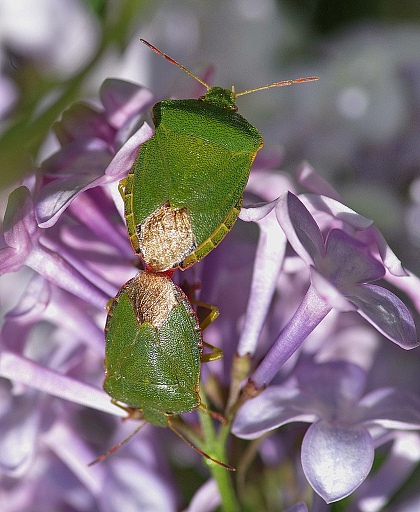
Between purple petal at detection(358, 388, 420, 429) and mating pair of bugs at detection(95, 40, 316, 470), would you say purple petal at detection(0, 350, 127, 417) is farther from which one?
purple petal at detection(358, 388, 420, 429)

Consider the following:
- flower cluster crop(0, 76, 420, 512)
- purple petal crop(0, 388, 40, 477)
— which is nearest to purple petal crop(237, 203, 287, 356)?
flower cluster crop(0, 76, 420, 512)

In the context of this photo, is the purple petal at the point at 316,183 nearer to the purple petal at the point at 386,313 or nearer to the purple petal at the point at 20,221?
the purple petal at the point at 386,313

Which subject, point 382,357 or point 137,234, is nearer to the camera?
point 137,234

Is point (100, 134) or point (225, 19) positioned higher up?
point (100, 134)

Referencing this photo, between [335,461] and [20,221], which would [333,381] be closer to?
[335,461]

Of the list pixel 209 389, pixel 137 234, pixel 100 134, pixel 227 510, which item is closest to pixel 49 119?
pixel 100 134

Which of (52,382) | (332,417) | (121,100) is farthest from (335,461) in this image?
(121,100)

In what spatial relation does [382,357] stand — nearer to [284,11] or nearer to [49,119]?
[49,119]
